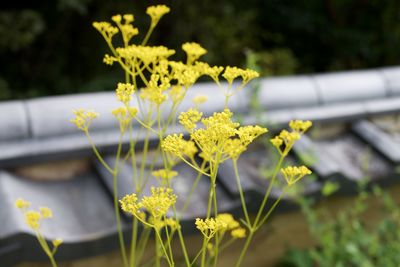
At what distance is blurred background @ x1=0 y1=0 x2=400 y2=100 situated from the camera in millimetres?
4668

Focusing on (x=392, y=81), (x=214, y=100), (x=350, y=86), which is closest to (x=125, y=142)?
(x=214, y=100)

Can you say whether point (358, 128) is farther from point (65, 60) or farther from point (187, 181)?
point (65, 60)

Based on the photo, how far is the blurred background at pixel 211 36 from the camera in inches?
184

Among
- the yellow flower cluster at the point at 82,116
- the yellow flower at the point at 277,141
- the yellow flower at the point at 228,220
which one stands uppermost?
the yellow flower cluster at the point at 82,116

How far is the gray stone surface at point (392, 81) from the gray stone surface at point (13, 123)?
5.28ft

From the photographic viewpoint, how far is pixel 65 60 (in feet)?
16.5

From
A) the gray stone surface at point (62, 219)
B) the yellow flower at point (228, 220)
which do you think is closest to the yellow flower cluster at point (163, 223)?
the yellow flower at point (228, 220)

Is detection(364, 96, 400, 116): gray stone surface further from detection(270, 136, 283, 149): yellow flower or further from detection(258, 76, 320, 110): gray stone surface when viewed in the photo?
detection(270, 136, 283, 149): yellow flower

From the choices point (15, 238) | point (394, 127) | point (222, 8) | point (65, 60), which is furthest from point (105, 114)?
point (222, 8)

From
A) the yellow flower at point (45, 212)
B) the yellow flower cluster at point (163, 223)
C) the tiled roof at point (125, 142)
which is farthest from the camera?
the tiled roof at point (125, 142)

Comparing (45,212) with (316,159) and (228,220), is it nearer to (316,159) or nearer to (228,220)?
(228,220)

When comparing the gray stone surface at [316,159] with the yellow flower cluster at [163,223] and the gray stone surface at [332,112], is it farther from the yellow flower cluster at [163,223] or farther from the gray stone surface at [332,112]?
the yellow flower cluster at [163,223]

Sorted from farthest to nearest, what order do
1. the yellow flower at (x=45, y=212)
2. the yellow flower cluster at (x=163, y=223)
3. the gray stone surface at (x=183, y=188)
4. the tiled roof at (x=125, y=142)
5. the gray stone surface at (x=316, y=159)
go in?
the gray stone surface at (x=316, y=159), the gray stone surface at (x=183, y=188), the tiled roof at (x=125, y=142), the yellow flower at (x=45, y=212), the yellow flower cluster at (x=163, y=223)

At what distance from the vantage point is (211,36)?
213 inches
